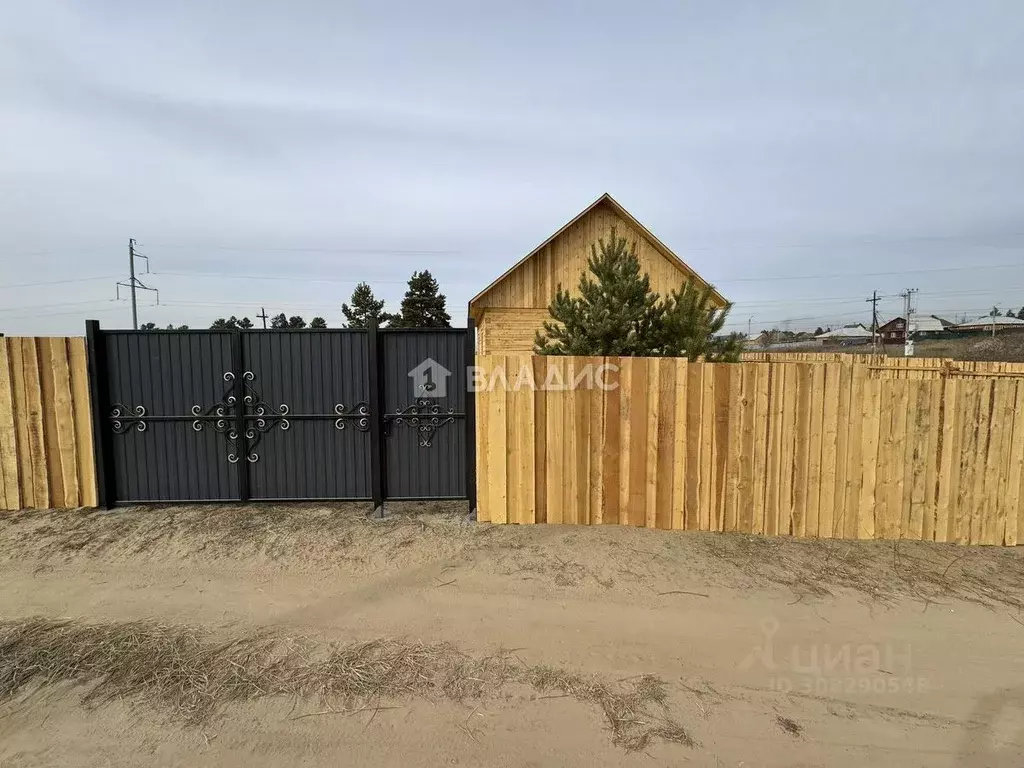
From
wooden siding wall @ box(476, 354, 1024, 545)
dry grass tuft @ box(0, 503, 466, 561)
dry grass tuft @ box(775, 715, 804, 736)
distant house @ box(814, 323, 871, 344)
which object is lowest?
dry grass tuft @ box(775, 715, 804, 736)

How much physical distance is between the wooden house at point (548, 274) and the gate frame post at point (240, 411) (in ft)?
26.3

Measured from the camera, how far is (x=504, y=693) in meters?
3.05

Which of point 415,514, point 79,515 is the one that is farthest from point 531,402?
point 79,515

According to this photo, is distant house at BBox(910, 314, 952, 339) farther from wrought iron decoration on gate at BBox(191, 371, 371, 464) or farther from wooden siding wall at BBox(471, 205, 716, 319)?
wrought iron decoration on gate at BBox(191, 371, 371, 464)

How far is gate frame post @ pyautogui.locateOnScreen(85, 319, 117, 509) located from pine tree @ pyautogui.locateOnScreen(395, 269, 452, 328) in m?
47.9

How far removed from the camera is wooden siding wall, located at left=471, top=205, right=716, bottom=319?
44.9 ft

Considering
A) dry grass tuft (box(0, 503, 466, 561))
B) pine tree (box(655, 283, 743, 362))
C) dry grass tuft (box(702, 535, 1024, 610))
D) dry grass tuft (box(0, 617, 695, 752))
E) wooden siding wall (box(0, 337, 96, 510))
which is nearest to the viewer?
dry grass tuft (box(0, 617, 695, 752))

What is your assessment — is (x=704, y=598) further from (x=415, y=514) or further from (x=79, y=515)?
(x=79, y=515)

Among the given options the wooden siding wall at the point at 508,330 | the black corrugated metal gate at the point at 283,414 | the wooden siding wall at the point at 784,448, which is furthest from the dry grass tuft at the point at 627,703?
the wooden siding wall at the point at 508,330

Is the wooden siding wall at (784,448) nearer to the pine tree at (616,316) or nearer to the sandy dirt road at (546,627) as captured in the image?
the sandy dirt road at (546,627)

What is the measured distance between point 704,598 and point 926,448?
3.11 meters

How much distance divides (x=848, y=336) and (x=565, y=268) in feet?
236

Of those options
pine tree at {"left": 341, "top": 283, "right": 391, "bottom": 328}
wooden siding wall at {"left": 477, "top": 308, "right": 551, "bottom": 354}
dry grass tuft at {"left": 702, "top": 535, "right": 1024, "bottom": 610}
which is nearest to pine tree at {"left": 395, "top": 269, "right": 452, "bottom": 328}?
pine tree at {"left": 341, "top": 283, "right": 391, "bottom": 328}

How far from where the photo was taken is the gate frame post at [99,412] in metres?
5.86
